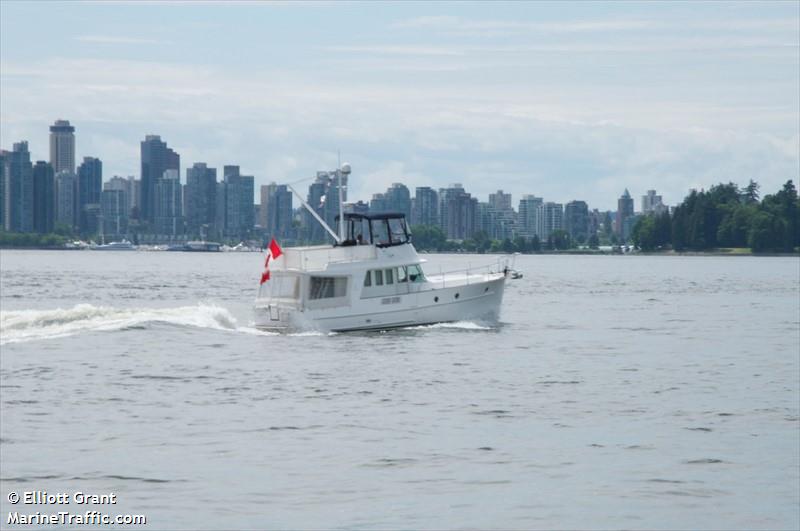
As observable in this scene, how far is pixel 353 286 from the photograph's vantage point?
57.7m

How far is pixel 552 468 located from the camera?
29297mm

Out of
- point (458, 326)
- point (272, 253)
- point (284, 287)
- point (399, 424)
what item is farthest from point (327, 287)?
point (399, 424)

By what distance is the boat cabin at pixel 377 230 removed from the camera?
193ft

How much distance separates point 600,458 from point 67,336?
32.5 meters

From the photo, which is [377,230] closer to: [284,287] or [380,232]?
[380,232]

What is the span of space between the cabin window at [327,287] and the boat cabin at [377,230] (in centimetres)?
206

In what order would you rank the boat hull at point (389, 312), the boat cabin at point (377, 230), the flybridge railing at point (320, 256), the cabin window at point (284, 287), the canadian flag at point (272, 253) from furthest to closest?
the boat cabin at point (377, 230), the cabin window at point (284, 287), the flybridge railing at point (320, 256), the boat hull at point (389, 312), the canadian flag at point (272, 253)

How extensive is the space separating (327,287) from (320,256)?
138 centimetres

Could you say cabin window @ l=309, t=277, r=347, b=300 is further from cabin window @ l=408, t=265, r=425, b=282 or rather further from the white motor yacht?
cabin window @ l=408, t=265, r=425, b=282

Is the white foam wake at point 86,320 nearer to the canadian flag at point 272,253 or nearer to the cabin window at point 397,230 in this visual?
the canadian flag at point 272,253

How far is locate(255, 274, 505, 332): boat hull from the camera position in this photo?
57.7 meters

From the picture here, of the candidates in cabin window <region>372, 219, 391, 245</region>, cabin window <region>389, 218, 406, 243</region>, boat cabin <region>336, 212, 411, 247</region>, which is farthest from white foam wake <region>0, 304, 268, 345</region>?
cabin window <region>389, 218, 406, 243</region>

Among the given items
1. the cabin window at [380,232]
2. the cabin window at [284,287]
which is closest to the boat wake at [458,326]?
the cabin window at [380,232]

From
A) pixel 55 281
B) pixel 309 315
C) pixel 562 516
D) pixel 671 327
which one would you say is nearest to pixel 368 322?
pixel 309 315
